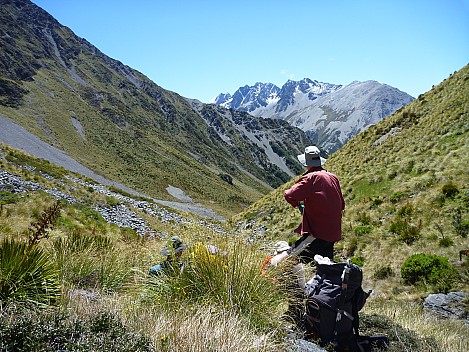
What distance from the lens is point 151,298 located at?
415cm

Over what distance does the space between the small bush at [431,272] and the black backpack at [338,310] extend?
460 centimetres

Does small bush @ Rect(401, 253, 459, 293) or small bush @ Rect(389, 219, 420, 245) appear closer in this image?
small bush @ Rect(401, 253, 459, 293)

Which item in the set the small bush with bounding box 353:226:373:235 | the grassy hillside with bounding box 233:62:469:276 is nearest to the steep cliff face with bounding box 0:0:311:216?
the grassy hillside with bounding box 233:62:469:276

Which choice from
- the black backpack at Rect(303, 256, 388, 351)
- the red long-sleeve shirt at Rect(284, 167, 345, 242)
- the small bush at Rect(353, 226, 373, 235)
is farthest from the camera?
the small bush at Rect(353, 226, 373, 235)

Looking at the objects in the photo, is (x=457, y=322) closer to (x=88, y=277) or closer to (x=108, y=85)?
(x=88, y=277)

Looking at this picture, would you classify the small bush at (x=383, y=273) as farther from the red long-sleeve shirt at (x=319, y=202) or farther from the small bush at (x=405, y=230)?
the red long-sleeve shirt at (x=319, y=202)

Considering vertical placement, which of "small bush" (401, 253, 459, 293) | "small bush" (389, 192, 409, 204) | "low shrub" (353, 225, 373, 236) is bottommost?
"small bush" (401, 253, 459, 293)

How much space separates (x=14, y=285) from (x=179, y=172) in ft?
367

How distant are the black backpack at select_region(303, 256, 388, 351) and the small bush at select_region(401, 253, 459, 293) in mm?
4605

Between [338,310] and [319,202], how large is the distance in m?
1.39

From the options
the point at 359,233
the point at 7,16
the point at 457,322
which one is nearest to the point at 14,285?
the point at 457,322

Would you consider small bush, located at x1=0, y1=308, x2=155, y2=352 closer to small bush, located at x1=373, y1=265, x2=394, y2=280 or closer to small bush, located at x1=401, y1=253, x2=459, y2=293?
small bush, located at x1=401, y1=253, x2=459, y2=293

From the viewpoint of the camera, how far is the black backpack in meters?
3.72

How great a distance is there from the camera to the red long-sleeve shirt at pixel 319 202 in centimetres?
458
